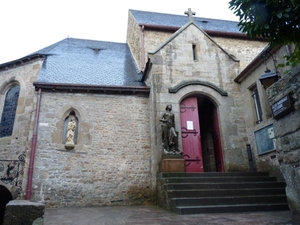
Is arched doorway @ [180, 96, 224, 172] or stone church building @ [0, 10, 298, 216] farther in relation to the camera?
arched doorway @ [180, 96, 224, 172]

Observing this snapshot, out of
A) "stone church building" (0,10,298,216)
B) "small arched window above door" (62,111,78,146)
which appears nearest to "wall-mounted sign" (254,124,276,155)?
"stone church building" (0,10,298,216)

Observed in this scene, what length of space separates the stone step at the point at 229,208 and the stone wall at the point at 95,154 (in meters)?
3.16

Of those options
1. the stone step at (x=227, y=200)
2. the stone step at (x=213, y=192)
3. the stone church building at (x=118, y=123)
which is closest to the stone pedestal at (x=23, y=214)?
the stone step at (x=227, y=200)

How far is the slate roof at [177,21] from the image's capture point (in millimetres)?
13577

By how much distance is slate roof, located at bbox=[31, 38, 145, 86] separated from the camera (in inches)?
378

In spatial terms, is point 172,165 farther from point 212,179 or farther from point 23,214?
point 23,214

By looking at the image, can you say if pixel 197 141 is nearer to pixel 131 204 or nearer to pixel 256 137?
pixel 256 137

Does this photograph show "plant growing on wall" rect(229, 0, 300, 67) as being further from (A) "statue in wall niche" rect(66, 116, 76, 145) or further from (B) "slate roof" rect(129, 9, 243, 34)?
(B) "slate roof" rect(129, 9, 243, 34)

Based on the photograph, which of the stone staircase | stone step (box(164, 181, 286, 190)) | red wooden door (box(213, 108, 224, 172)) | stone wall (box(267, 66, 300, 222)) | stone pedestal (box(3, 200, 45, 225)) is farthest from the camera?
red wooden door (box(213, 108, 224, 172))

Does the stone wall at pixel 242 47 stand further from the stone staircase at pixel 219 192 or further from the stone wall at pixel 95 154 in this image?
the stone staircase at pixel 219 192

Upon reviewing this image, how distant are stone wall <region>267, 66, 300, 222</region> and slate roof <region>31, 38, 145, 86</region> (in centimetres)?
685

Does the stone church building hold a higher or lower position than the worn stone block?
higher

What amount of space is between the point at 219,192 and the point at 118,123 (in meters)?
4.34

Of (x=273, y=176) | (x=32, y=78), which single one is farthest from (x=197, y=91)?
(x=32, y=78)
